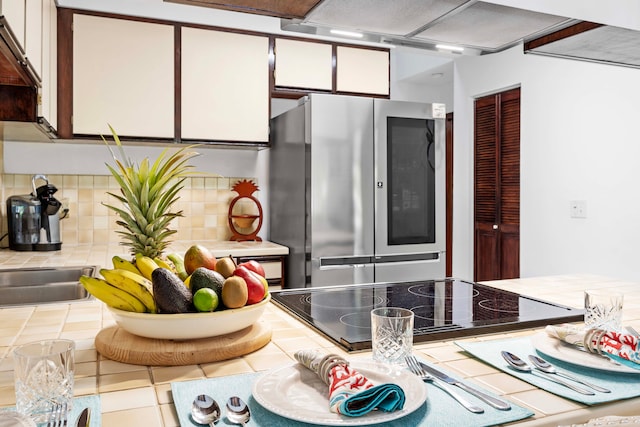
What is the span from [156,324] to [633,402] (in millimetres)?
835

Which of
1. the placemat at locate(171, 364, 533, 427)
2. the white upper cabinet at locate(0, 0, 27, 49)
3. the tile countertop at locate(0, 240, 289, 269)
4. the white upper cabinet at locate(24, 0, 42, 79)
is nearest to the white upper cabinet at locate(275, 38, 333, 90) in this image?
the tile countertop at locate(0, 240, 289, 269)

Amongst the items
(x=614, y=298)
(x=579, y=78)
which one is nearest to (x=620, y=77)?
(x=579, y=78)

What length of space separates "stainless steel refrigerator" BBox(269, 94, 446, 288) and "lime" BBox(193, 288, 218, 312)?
5.98 feet

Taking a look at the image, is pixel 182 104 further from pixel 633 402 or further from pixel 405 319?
pixel 633 402

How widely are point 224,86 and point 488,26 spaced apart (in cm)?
194

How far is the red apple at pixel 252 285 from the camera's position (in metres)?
1.07

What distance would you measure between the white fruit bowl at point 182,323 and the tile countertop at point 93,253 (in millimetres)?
1463

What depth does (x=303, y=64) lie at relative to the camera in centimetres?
325

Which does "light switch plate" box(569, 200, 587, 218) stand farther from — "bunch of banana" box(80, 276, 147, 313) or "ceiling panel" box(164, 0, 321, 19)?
"bunch of banana" box(80, 276, 147, 313)

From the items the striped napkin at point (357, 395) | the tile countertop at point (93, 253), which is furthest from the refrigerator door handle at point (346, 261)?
the striped napkin at point (357, 395)

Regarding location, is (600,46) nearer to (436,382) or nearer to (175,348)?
(436,382)

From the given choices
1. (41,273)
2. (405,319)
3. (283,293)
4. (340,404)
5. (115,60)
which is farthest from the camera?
(115,60)

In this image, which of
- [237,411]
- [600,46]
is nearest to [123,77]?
[600,46]

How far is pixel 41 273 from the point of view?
7.37ft
